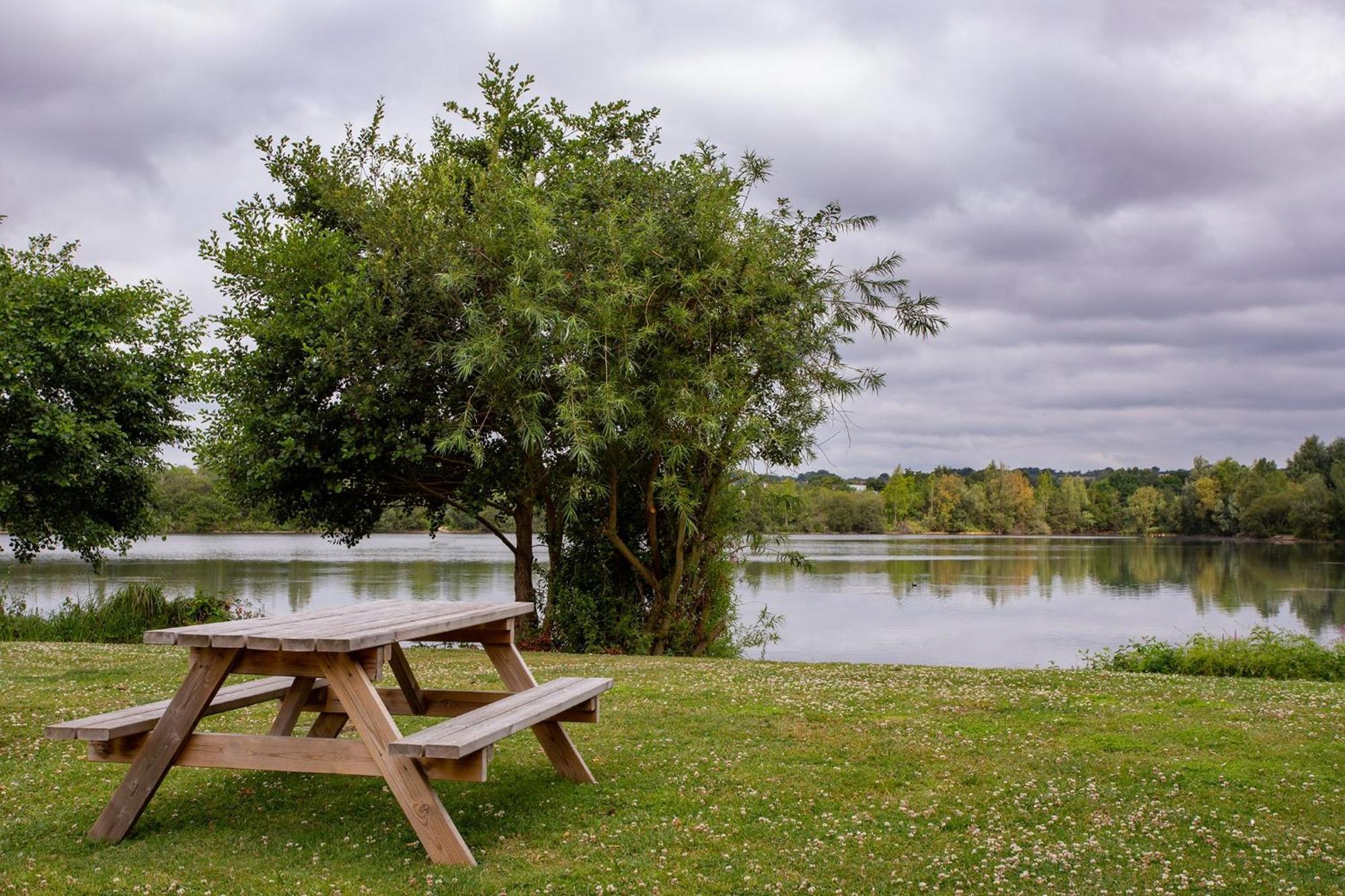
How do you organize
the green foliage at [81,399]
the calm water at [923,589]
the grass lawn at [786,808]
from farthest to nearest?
the calm water at [923,589], the green foliage at [81,399], the grass lawn at [786,808]

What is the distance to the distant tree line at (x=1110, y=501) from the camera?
266 ft

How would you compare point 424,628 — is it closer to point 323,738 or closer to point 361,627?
point 361,627

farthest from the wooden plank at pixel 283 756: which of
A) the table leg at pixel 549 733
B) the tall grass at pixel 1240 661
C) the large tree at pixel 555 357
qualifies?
the tall grass at pixel 1240 661

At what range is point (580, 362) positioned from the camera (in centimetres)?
1479

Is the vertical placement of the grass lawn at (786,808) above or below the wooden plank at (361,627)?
below

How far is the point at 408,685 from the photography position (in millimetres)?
7109

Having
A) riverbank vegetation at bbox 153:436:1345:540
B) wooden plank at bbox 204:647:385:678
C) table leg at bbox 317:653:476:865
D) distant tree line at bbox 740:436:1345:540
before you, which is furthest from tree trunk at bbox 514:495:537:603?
distant tree line at bbox 740:436:1345:540

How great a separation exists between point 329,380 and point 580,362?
165 inches

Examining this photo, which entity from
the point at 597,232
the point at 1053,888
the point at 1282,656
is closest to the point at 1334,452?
Answer: the point at 1282,656

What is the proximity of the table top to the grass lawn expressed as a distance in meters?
1.19

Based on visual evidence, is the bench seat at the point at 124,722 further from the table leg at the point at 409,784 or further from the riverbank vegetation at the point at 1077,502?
the riverbank vegetation at the point at 1077,502

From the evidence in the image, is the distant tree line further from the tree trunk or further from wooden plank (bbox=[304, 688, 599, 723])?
wooden plank (bbox=[304, 688, 599, 723])

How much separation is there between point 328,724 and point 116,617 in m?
12.9

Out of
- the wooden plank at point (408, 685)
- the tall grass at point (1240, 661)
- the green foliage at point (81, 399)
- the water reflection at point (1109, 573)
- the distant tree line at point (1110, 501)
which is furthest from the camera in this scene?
the distant tree line at point (1110, 501)
